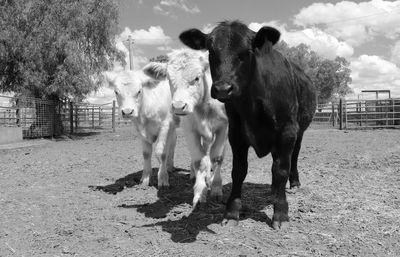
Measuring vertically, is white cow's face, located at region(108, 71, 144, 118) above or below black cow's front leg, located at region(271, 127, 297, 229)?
above

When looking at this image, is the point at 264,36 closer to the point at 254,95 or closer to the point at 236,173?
the point at 254,95

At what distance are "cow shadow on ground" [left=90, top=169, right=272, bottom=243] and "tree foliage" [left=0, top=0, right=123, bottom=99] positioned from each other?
45.9 ft

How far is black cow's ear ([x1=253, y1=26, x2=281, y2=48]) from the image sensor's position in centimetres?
389

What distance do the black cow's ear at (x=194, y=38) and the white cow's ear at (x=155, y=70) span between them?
5.61 ft

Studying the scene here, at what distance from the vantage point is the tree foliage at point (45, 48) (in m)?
19.0

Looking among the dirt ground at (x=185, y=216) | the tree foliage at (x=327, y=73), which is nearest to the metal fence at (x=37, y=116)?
the dirt ground at (x=185, y=216)

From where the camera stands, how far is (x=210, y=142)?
5359 mm

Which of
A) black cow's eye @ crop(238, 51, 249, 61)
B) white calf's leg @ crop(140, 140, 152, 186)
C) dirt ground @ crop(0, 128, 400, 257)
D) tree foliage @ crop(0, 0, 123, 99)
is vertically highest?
tree foliage @ crop(0, 0, 123, 99)

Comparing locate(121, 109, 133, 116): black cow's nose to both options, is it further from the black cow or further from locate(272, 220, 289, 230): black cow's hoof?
locate(272, 220, 289, 230): black cow's hoof

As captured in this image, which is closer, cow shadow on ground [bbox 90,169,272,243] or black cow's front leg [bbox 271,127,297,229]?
cow shadow on ground [bbox 90,169,272,243]

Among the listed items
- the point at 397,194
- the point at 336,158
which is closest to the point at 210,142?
the point at 397,194

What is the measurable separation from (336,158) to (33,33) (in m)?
15.7

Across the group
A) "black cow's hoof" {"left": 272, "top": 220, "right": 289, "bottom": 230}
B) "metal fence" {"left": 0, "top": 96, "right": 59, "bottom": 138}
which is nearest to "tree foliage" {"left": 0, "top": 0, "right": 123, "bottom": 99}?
"metal fence" {"left": 0, "top": 96, "right": 59, "bottom": 138}

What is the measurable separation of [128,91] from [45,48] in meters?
14.4
